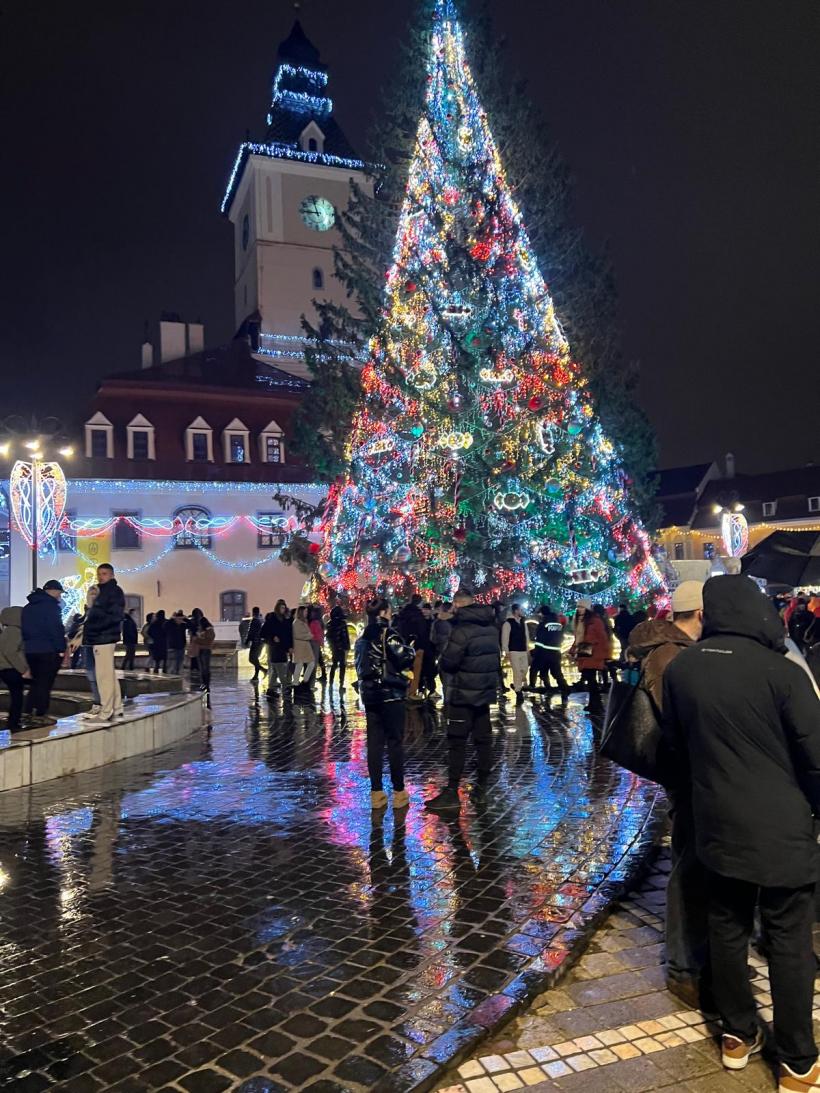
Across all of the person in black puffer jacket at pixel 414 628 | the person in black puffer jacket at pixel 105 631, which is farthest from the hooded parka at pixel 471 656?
the person in black puffer jacket at pixel 414 628

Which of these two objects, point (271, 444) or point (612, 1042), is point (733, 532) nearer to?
point (271, 444)

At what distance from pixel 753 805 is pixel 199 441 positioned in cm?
4065

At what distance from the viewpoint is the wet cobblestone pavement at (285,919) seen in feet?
12.1

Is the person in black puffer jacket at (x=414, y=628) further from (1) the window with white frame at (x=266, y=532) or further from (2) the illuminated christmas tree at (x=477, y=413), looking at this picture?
(1) the window with white frame at (x=266, y=532)

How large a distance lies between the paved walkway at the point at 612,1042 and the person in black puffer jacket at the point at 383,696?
11.1 feet

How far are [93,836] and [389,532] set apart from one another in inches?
561

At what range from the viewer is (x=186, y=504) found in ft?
132

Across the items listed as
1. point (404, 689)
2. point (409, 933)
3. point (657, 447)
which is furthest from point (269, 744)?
point (657, 447)

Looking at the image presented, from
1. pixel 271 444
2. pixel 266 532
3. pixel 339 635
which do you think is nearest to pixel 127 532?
pixel 266 532

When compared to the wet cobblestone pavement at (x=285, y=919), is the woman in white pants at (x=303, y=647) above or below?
above

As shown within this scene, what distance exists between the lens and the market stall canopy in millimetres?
12406

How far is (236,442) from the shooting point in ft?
139

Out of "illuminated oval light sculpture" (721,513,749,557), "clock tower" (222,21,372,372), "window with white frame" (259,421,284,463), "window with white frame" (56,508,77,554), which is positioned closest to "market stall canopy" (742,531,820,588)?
"illuminated oval light sculpture" (721,513,749,557)

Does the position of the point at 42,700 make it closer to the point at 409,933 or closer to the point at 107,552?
the point at 409,933
